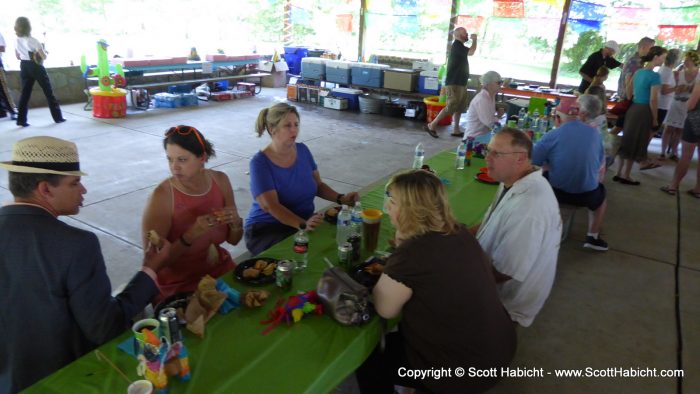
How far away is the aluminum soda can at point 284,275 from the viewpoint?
185 centimetres

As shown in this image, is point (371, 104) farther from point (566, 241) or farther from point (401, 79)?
point (566, 241)

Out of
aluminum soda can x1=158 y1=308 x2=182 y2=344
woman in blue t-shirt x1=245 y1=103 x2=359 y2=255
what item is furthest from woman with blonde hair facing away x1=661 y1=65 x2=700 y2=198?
aluminum soda can x1=158 y1=308 x2=182 y2=344

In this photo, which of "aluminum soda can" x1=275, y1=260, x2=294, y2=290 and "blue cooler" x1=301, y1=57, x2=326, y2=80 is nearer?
"aluminum soda can" x1=275, y1=260, x2=294, y2=290

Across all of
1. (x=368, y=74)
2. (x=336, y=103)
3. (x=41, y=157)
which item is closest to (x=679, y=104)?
(x=368, y=74)

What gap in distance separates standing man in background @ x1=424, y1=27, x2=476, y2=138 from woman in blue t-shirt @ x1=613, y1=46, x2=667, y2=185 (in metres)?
2.71

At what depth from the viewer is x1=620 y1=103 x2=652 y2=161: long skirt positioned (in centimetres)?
543

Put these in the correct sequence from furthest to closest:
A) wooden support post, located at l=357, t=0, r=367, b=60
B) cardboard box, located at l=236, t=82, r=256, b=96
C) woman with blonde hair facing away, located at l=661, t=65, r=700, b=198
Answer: wooden support post, located at l=357, t=0, r=367, b=60, cardboard box, located at l=236, t=82, r=256, b=96, woman with blonde hair facing away, located at l=661, t=65, r=700, b=198

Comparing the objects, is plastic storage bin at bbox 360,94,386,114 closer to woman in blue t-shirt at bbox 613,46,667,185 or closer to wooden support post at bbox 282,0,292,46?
wooden support post at bbox 282,0,292,46

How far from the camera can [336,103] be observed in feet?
32.3

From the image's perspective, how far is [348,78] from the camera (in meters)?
10.1

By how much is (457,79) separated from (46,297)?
24.0ft

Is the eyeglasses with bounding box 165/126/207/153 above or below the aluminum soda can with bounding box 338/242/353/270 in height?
above

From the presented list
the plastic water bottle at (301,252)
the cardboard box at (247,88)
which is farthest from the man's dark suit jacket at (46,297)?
the cardboard box at (247,88)

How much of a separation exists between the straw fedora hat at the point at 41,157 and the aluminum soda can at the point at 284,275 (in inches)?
31.6
